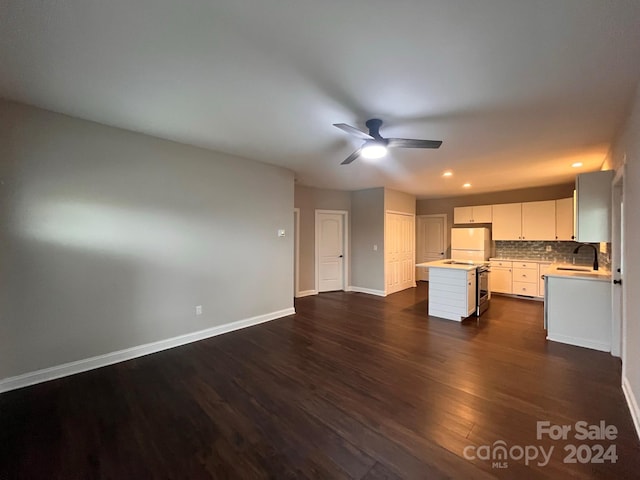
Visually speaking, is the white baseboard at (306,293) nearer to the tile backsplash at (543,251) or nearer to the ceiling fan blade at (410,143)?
the ceiling fan blade at (410,143)

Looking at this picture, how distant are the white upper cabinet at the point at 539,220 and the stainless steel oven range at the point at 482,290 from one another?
1.94m

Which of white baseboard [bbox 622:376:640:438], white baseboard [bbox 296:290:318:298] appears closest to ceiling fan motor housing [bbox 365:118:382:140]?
white baseboard [bbox 622:376:640:438]

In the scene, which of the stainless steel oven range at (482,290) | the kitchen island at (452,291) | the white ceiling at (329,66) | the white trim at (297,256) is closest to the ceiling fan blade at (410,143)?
the white ceiling at (329,66)

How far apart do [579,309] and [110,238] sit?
5.89 m

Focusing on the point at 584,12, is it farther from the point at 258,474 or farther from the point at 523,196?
the point at 523,196


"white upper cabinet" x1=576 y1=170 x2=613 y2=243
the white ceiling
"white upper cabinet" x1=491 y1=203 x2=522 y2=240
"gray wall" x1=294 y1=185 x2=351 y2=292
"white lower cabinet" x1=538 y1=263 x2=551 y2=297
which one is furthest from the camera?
"gray wall" x1=294 y1=185 x2=351 y2=292

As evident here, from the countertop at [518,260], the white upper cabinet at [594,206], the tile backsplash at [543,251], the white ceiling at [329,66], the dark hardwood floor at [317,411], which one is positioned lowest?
the dark hardwood floor at [317,411]

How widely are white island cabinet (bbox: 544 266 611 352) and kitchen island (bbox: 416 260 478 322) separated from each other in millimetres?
1021

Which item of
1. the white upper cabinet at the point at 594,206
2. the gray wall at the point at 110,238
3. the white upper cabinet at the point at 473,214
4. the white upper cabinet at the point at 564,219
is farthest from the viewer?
the white upper cabinet at the point at 473,214

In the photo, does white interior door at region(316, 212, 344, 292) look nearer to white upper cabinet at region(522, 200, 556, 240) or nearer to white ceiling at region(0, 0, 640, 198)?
white ceiling at region(0, 0, 640, 198)

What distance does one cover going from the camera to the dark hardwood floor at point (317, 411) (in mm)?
1643

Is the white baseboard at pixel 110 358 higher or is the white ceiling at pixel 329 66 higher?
the white ceiling at pixel 329 66

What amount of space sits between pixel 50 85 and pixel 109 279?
1.89 metres

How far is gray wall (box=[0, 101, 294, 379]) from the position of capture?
246cm
